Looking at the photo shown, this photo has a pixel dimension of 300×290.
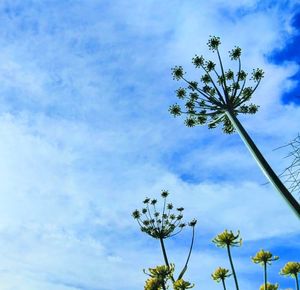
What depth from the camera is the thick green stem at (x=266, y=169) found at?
9.04 metres

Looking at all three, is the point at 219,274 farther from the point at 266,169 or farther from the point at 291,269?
the point at 266,169

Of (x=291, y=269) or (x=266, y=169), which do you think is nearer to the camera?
(x=291, y=269)

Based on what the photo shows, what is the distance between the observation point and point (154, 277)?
15.4ft

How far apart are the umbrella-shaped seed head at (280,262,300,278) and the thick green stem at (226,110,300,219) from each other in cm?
309

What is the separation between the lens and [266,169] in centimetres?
1019

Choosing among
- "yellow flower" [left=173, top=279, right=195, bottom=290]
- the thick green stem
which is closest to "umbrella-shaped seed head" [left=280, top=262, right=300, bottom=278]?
"yellow flower" [left=173, top=279, right=195, bottom=290]

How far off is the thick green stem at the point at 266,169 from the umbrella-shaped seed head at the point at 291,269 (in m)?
3.09

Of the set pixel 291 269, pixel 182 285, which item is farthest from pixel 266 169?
pixel 182 285

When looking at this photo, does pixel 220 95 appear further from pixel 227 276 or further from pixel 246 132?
pixel 227 276

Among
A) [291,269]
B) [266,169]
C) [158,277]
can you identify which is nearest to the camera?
[158,277]

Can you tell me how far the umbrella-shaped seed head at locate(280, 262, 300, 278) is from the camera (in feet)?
17.9

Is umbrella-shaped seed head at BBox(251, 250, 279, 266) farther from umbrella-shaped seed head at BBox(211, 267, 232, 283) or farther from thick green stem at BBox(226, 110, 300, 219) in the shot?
thick green stem at BBox(226, 110, 300, 219)

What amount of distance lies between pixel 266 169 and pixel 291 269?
4763 mm

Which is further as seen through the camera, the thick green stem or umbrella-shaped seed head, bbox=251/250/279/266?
the thick green stem
